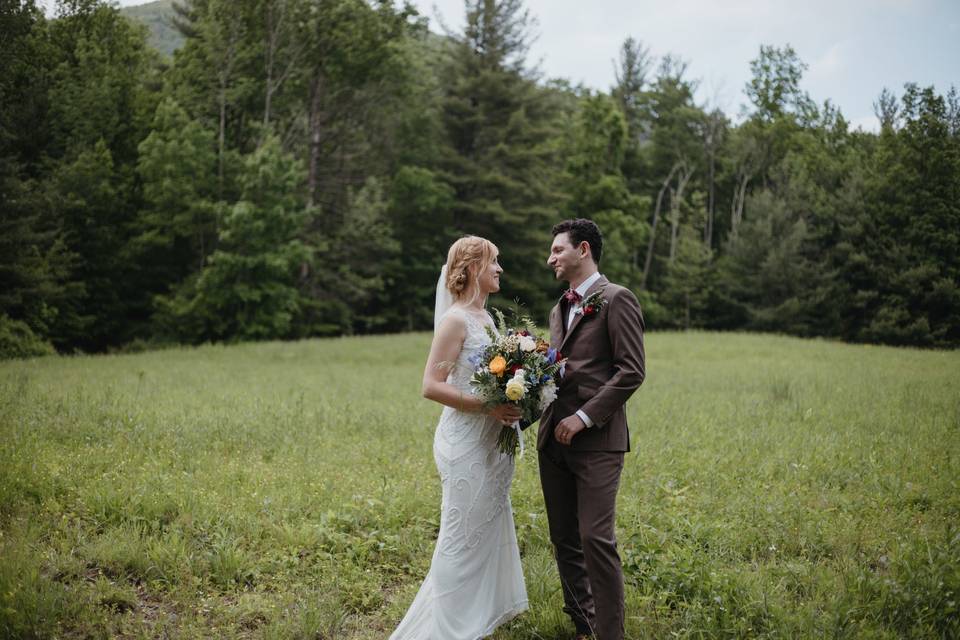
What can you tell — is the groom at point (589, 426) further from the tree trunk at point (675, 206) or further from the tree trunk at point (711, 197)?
the tree trunk at point (711, 197)

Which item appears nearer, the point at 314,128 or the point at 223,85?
the point at 223,85

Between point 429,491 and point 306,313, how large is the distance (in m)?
27.9

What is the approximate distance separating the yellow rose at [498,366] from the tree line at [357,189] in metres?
18.0

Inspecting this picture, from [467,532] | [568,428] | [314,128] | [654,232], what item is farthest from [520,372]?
[654,232]

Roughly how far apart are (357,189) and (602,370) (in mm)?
34830

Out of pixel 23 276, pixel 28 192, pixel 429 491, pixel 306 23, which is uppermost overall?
pixel 306 23

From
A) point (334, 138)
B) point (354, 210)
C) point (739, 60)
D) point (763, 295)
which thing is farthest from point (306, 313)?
point (739, 60)

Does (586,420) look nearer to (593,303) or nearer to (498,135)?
(593,303)

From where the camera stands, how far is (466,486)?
4371 mm

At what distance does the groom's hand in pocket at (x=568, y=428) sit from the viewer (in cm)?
400

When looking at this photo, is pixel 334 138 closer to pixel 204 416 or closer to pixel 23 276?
pixel 23 276

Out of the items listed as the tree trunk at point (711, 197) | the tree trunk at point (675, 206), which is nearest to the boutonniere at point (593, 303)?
the tree trunk at point (675, 206)

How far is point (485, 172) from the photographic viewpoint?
35.7 metres

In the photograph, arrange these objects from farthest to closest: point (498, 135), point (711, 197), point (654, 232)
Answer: point (711, 197) → point (654, 232) → point (498, 135)
